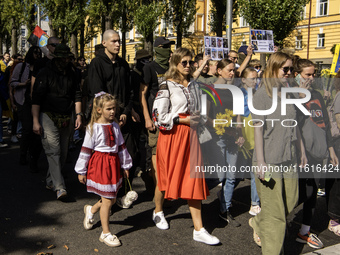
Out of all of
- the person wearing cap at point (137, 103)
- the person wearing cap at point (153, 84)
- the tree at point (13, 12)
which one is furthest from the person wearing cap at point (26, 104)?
the tree at point (13, 12)

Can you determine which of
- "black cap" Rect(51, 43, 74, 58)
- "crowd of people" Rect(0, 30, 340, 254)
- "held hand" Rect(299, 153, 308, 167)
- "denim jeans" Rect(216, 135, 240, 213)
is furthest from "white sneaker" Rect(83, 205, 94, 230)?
"held hand" Rect(299, 153, 308, 167)

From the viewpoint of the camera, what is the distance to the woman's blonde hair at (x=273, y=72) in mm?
3965

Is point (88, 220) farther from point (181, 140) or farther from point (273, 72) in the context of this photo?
point (273, 72)

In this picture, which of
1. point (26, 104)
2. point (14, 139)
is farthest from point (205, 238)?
point (14, 139)

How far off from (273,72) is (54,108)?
320cm

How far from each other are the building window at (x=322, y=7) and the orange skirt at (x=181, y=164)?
1595 inches

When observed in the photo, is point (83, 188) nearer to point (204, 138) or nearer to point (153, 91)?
point (153, 91)

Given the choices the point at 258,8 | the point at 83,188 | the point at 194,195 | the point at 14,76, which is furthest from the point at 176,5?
the point at 194,195

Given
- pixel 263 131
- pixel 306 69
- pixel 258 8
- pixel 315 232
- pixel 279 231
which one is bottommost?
pixel 315 232

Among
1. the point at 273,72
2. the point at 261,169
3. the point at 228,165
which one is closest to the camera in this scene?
the point at 261,169

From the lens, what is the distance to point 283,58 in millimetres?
4000

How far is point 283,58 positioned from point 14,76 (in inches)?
262

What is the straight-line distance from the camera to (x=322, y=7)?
41.2 meters

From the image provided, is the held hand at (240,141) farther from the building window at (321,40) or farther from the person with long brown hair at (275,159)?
the building window at (321,40)
